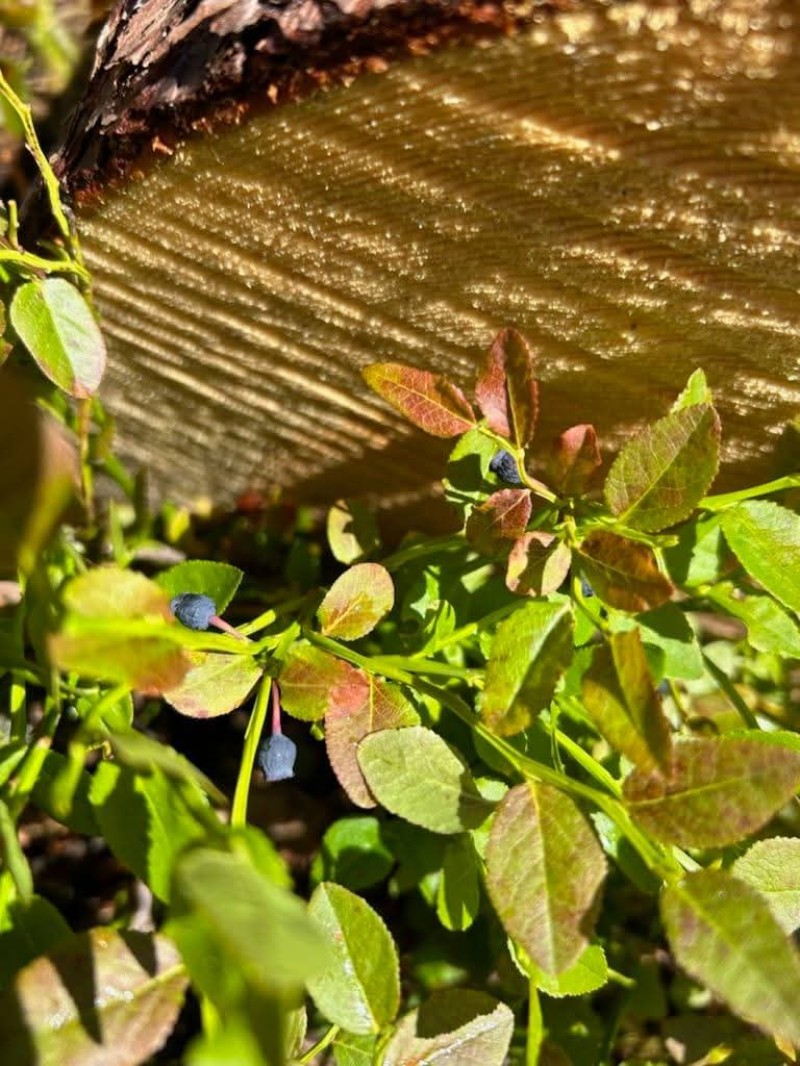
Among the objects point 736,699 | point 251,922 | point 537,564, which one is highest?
point 251,922

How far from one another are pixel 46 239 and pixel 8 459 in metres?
0.43

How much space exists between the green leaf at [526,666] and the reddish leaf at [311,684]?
113mm

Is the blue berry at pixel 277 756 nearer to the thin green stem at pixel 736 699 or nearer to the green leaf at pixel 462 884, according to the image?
the green leaf at pixel 462 884

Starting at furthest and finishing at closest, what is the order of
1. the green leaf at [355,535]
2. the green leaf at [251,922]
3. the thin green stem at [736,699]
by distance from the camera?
the green leaf at [355,535] → the thin green stem at [736,699] → the green leaf at [251,922]

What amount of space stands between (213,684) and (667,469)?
1.00 ft

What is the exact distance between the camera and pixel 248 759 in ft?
1.75

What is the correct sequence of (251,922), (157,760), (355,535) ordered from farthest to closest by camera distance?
1. (355,535)
2. (157,760)
3. (251,922)

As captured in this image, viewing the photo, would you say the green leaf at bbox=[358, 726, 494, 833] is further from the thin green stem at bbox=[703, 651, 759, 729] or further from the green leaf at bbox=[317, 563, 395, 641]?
the thin green stem at bbox=[703, 651, 759, 729]

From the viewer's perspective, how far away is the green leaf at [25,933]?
521mm

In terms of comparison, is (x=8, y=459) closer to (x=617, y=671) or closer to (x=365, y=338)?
(x=617, y=671)

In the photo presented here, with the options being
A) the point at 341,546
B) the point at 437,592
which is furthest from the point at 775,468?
the point at 341,546

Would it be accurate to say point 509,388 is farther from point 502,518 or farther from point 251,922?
point 251,922

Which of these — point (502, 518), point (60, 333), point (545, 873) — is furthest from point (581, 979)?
point (60, 333)

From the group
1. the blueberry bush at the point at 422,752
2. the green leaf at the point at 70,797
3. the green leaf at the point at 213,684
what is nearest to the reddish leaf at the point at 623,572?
the blueberry bush at the point at 422,752
